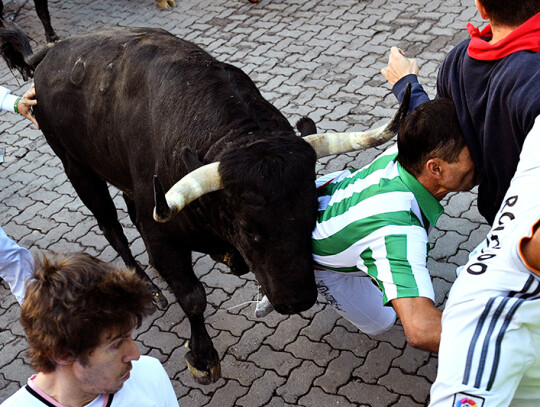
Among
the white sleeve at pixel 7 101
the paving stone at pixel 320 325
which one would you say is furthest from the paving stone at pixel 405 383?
the white sleeve at pixel 7 101

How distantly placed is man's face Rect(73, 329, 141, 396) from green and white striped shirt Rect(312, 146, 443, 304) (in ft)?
3.72

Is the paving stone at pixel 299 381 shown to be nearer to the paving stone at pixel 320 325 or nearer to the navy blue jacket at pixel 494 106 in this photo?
the paving stone at pixel 320 325

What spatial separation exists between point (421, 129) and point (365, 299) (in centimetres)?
139

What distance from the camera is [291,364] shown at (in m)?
4.55

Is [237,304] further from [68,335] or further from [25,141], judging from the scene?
[25,141]

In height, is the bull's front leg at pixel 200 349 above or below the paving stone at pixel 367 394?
above

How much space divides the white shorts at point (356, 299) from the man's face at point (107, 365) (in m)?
1.78

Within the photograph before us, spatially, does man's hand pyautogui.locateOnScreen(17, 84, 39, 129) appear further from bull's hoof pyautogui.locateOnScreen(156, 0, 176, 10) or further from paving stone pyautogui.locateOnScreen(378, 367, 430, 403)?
bull's hoof pyautogui.locateOnScreen(156, 0, 176, 10)

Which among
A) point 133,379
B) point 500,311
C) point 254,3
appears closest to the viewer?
point 500,311

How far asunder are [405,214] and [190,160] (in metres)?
1.37

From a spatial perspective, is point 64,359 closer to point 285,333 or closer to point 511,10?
point 511,10

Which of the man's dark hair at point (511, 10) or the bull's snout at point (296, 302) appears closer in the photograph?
the man's dark hair at point (511, 10)

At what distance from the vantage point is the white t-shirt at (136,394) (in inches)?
86.7

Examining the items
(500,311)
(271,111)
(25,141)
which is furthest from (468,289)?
(25,141)
